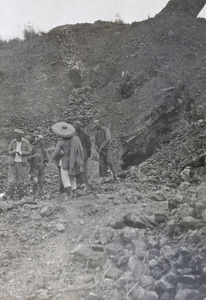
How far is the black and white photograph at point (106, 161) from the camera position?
4.23m

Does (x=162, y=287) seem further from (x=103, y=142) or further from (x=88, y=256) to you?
(x=103, y=142)

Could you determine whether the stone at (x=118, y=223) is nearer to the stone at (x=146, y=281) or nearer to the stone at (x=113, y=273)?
the stone at (x=113, y=273)

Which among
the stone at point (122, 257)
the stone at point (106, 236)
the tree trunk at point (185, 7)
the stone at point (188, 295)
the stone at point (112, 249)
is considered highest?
the tree trunk at point (185, 7)

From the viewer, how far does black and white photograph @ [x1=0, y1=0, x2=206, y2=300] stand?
4227 mm

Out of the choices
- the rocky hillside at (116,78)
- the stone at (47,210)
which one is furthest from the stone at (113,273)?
the rocky hillside at (116,78)

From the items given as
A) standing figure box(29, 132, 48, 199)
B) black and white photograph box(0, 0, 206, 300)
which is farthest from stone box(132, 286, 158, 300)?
standing figure box(29, 132, 48, 199)

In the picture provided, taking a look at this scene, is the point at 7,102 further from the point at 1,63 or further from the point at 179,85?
the point at 179,85

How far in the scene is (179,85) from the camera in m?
12.5

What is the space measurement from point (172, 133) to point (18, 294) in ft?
27.3

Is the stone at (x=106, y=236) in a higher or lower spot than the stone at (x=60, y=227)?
lower

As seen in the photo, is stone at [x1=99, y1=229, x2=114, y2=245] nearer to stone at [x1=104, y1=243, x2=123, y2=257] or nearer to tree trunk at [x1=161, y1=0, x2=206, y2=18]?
stone at [x1=104, y1=243, x2=123, y2=257]

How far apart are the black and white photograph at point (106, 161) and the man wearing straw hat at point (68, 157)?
2 cm

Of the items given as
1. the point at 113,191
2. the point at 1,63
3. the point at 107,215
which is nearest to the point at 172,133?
the point at 113,191

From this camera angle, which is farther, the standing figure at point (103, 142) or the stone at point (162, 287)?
the standing figure at point (103, 142)
